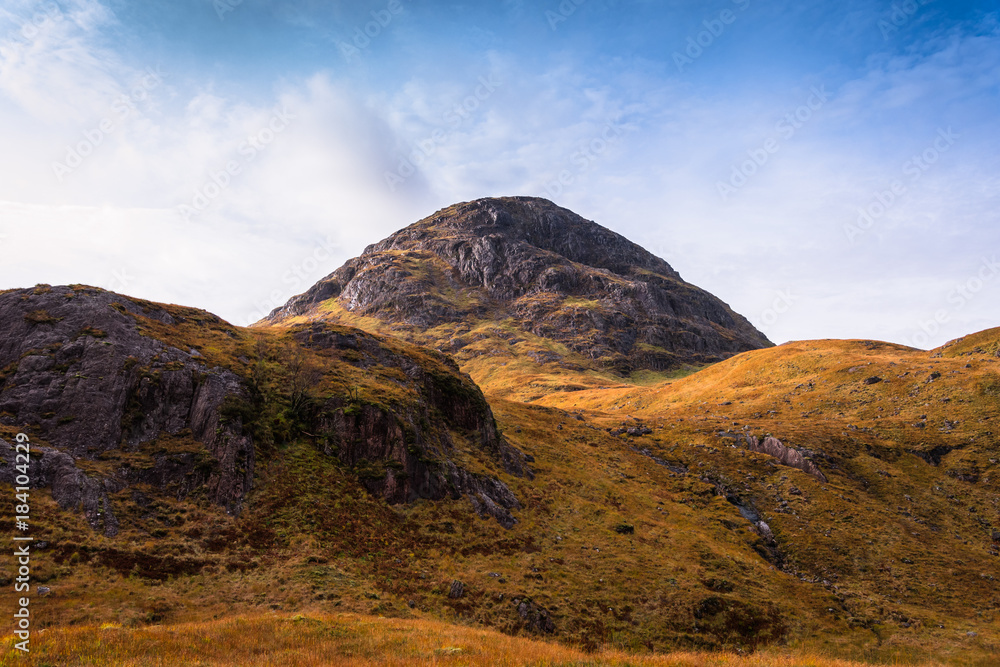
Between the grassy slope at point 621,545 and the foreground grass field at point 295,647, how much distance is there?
0.85 m

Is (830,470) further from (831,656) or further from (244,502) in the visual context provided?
(244,502)

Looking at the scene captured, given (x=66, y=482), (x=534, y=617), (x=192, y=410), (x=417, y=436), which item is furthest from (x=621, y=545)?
(x=66, y=482)

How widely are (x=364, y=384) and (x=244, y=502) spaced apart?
1346cm

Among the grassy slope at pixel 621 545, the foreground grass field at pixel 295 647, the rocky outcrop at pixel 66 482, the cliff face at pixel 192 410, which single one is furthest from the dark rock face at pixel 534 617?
the rocky outcrop at pixel 66 482

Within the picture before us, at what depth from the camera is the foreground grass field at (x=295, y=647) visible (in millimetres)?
13242

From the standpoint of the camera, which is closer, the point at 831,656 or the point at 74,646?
the point at 74,646

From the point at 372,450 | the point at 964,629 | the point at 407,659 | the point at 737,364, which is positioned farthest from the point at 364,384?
the point at 737,364

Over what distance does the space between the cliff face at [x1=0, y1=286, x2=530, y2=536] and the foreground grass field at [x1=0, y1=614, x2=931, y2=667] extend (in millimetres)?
Answer: 10516

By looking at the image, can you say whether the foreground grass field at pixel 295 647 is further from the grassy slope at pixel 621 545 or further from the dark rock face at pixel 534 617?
the dark rock face at pixel 534 617

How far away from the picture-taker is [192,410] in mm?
30438

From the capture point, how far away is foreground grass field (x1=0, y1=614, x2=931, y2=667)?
43.4 ft

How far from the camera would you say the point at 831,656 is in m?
26.2

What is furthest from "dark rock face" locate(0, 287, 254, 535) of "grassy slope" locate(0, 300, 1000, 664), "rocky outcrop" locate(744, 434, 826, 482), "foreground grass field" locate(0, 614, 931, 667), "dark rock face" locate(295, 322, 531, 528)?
"rocky outcrop" locate(744, 434, 826, 482)

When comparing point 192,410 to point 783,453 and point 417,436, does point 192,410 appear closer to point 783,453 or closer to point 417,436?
point 417,436
